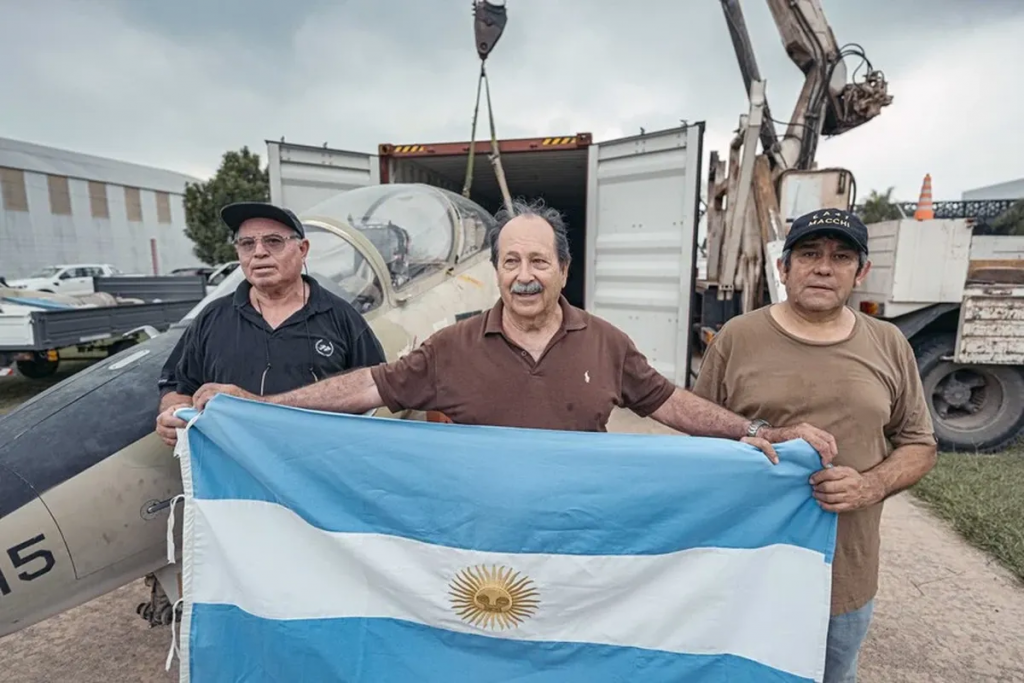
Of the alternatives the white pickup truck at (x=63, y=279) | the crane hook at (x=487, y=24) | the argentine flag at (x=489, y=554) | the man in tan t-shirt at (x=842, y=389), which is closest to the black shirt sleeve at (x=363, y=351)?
the argentine flag at (x=489, y=554)

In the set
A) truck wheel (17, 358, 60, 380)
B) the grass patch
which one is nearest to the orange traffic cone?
the grass patch

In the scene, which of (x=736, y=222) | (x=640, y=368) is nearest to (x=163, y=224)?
(x=736, y=222)

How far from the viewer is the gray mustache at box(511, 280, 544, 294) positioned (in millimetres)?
1868

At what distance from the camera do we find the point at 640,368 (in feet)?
6.63

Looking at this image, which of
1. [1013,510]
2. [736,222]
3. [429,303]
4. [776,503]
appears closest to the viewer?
[776,503]

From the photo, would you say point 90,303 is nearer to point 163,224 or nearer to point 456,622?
point 456,622

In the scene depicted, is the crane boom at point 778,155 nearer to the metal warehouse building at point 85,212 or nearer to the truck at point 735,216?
the truck at point 735,216

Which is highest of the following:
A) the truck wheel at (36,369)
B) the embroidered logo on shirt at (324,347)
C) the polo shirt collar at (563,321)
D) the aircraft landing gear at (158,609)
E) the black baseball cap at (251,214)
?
the black baseball cap at (251,214)

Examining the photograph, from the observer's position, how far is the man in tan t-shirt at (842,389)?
1762 mm

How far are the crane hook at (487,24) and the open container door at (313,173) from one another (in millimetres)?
2046

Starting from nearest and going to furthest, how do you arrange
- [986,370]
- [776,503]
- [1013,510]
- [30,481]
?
[776,503] < [30,481] < [1013,510] < [986,370]

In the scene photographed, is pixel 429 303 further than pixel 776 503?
Yes

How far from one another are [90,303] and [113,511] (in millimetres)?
9284

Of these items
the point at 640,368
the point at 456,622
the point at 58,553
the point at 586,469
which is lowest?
the point at 456,622
